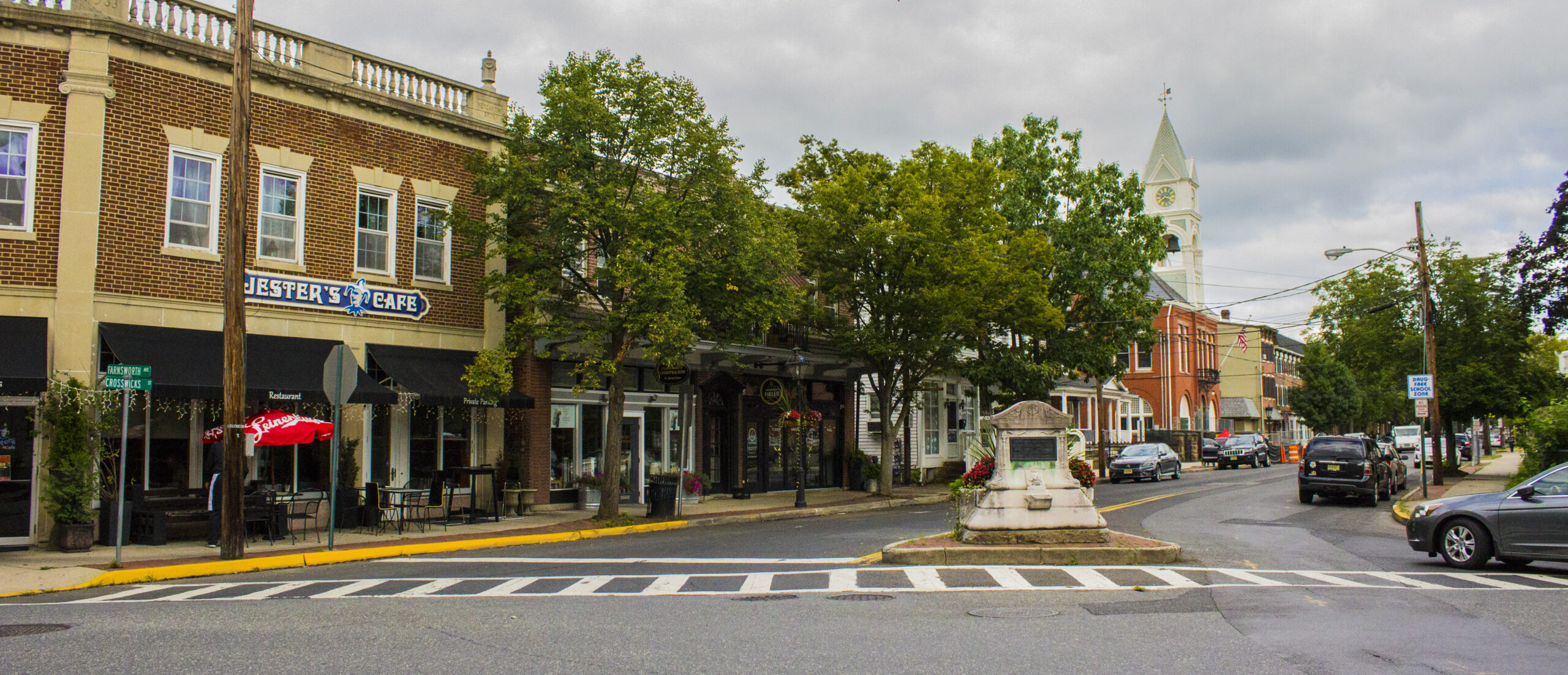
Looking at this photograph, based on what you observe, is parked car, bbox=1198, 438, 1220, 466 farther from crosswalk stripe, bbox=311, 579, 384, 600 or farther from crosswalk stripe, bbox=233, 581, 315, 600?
crosswalk stripe, bbox=233, 581, 315, 600

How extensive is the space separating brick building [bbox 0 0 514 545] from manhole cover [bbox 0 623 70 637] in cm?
690

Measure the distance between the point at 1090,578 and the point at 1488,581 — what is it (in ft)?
14.1

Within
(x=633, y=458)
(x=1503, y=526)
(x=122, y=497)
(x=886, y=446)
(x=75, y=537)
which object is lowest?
(x=75, y=537)

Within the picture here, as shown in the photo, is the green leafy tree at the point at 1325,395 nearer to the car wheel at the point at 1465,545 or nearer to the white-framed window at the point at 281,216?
the car wheel at the point at 1465,545

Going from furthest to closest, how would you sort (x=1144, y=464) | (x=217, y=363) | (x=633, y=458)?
(x=1144, y=464) → (x=633, y=458) → (x=217, y=363)

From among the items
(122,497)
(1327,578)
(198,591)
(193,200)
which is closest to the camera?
(198,591)

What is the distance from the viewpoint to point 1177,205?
3031 inches

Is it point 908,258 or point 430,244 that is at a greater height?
point 908,258

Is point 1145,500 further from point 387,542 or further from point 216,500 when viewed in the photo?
point 216,500

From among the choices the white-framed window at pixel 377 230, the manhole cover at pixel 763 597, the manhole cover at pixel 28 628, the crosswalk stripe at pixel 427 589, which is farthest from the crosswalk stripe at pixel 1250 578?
the white-framed window at pixel 377 230

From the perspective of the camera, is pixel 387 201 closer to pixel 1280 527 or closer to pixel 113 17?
pixel 113 17

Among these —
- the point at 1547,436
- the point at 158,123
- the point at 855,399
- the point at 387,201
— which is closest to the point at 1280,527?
the point at 1547,436

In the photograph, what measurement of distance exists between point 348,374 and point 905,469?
2042 centimetres

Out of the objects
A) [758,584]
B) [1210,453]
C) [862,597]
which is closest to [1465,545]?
[862,597]
